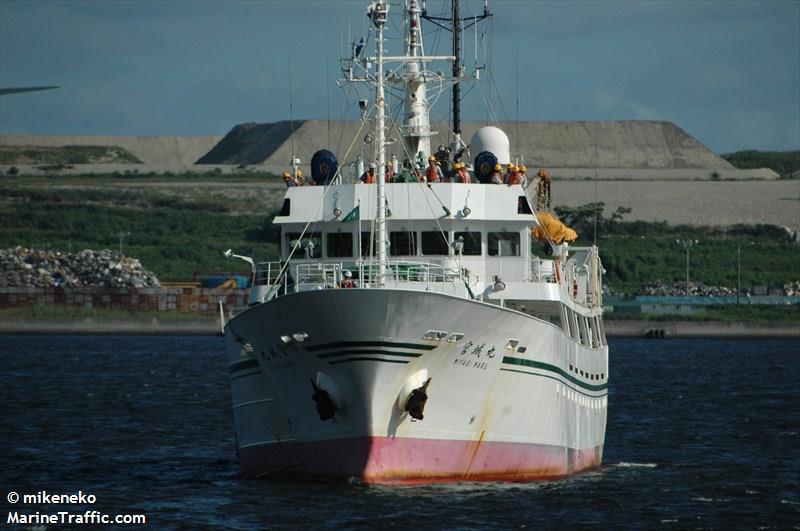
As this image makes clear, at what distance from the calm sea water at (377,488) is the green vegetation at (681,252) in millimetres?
58506

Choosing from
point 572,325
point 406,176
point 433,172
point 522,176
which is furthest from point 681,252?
point 406,176

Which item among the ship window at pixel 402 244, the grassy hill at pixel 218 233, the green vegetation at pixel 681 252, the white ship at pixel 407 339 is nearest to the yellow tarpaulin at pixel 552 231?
the white ship at pixel 407 339

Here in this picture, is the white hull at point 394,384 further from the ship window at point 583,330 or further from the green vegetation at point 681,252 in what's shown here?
the green vegetation at point 681,252

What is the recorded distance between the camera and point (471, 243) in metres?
37.2

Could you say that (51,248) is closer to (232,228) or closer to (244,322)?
(232,228)

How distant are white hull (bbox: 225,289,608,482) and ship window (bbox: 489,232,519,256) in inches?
102

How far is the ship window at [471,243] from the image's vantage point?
37.2 m

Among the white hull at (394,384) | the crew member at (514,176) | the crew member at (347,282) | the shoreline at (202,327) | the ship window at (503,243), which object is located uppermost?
the crew member at (514,176)

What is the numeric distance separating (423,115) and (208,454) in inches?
436

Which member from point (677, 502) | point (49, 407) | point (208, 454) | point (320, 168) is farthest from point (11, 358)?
point (677, 502)

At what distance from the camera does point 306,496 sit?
33.0 meters

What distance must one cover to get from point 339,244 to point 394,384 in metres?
6.02

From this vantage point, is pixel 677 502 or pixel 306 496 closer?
pixel 306 496

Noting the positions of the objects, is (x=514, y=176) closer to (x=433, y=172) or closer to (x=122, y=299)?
(x=433, y=172)
